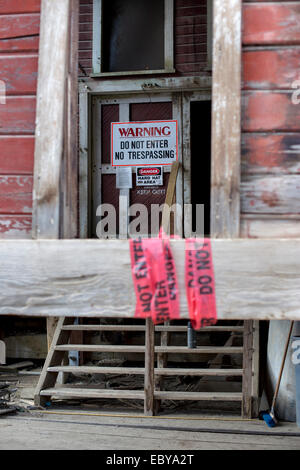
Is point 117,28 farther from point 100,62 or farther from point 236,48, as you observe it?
point 236,48

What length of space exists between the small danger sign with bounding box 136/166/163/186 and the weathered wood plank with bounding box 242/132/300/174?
195 inches

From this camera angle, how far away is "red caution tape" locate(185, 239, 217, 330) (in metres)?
2.53

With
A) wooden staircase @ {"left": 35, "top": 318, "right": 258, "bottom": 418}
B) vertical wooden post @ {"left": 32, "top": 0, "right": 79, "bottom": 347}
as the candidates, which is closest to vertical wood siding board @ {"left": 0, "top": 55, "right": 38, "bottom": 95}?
vertical wooden post @ {"left": 32, "top": 0, "right": 79, "bottom": 347}

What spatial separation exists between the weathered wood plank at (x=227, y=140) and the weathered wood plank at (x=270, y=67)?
0.08 m

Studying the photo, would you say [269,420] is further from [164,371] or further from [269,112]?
[269,112]

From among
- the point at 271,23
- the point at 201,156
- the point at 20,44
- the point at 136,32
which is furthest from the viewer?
the point at 201,156

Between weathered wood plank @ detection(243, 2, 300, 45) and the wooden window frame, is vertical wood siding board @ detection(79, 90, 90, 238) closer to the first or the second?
the wooden window frame

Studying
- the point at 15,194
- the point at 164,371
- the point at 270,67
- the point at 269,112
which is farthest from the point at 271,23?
the point at 164,371

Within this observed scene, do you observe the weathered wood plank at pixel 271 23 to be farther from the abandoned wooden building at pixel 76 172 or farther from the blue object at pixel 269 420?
the blue object at pixel 269 420

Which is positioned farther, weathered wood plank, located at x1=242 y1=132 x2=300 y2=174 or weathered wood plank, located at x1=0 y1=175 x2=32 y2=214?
weathered wood plank, located at x1=0 y1=175 x2=32 y2=214

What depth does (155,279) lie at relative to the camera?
100 inches

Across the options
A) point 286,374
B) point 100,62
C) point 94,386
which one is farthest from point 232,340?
point 100,62

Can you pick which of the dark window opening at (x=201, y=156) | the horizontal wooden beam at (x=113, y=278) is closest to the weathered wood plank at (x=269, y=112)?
the horizontal wooden beam at (x=113, y=278)

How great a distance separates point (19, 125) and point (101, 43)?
5.17 metres
